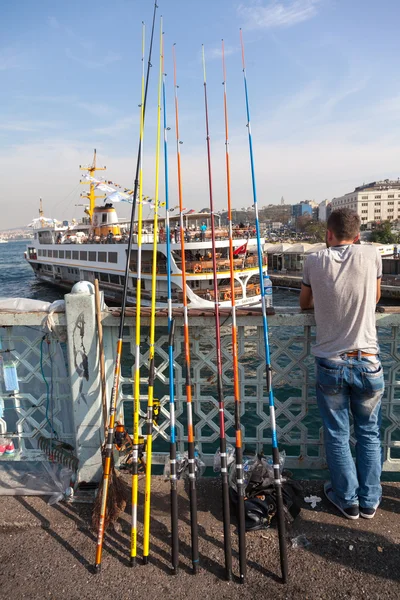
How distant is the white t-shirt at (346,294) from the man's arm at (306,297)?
0.33 feet

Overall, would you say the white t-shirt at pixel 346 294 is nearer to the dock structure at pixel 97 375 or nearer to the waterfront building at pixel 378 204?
the dock structure at pixel 97 375

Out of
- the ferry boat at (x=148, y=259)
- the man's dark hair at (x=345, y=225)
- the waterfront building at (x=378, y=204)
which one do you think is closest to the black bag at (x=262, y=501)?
the man's dark hair at (x=345, y=225)

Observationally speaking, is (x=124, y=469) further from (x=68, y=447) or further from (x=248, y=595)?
(x=248, y=595)

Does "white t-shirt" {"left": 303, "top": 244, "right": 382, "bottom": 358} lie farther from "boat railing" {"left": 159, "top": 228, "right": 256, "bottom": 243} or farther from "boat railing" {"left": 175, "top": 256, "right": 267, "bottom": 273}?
"boat railing" {"left": 159, "top": 228, "right": 256, "bottom": 243}

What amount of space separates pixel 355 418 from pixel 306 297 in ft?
2.58

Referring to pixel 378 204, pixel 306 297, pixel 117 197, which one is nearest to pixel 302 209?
pixel 378 204

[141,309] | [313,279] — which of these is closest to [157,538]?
[141,309]

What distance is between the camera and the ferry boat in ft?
68.3

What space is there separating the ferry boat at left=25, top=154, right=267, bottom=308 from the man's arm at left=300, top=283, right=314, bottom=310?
14140 mm

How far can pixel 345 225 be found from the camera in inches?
89.4

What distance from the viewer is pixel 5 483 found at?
2.92 meters

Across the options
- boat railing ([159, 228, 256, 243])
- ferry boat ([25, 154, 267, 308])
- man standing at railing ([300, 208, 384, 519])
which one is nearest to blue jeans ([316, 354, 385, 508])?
man standing at railing ([300, 208, 384, 519])

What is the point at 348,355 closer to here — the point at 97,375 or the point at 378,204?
the point at 97,375

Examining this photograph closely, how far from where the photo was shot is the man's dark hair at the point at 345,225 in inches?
89.2
